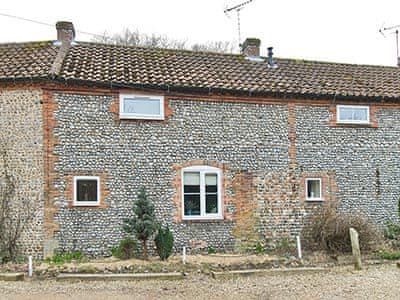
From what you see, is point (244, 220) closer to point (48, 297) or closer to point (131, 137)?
point (131, 137)

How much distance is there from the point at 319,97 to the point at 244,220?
4.97m

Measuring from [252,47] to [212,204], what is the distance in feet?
23.9

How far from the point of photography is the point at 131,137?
16578 millimetres

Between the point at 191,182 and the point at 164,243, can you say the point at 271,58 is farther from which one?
the point at 164,243

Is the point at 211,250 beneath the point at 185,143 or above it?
beneath

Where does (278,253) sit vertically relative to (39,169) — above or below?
below

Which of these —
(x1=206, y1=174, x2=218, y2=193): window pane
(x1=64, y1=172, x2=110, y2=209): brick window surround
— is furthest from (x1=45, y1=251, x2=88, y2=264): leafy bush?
(x1=206, y1=174, x2=218, y2=193): window pane

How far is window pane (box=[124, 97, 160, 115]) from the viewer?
1669 centimetres

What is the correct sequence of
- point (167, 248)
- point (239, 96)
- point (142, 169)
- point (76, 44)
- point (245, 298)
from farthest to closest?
point (76, 44)
point (239, 96)
point (142, 169)
point (167, 248)
point (245, 298)

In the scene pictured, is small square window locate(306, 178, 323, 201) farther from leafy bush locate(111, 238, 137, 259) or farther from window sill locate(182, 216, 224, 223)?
leafy bush locate(111, 238, 137, 259)

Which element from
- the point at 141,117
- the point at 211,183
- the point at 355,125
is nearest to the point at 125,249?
the point at 211,183

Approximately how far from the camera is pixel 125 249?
15.8 metres

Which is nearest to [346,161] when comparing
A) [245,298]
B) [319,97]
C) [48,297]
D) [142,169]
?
[319,97]

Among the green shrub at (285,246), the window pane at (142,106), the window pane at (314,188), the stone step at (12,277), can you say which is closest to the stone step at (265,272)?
the green shrub at (285,246)
